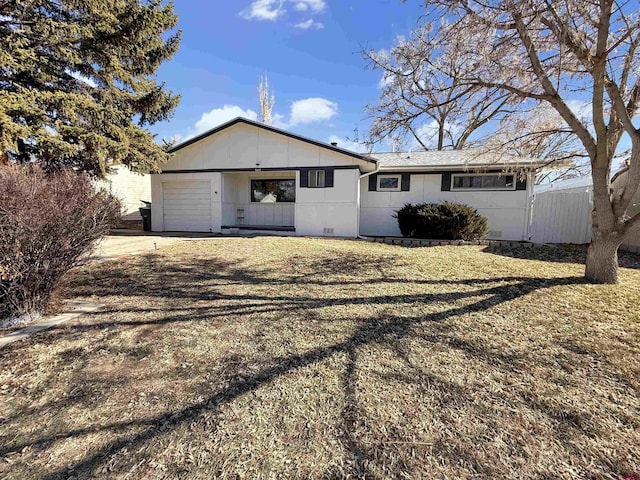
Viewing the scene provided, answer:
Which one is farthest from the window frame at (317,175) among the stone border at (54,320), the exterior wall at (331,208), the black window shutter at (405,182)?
the stone border at (54,320)

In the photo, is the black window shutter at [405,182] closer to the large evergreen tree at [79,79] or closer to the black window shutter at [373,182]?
the black window shutter at [373,182]

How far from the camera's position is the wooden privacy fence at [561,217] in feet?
33.9

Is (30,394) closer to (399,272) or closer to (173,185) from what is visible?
(399,272)

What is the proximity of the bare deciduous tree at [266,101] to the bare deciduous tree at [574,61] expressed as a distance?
21.1 meters

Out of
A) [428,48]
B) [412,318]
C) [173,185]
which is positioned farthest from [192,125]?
[412,318]

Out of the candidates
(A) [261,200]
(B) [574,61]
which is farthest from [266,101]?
(B) [574,61]

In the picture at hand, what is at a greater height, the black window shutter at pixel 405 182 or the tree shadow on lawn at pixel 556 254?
the black window shutter at pixel 405 182

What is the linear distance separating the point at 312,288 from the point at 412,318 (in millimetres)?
1714

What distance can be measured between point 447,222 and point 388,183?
342 cm

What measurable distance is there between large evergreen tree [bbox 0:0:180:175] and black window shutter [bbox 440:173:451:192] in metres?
10.6

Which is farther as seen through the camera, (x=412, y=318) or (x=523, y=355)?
(x=412, y=318)

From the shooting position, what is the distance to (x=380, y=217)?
12633 mm

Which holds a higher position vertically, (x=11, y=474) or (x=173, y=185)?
(x=173, y=185)

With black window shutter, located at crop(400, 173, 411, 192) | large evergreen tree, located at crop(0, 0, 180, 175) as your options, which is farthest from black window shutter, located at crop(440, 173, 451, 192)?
large evergreen tree, located at crop(0, 0, 180, 175)
